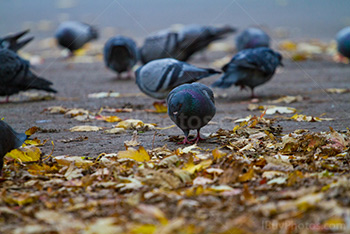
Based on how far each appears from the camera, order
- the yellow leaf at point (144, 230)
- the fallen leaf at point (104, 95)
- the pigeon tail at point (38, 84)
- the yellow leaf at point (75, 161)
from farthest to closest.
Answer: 1. the fallen leaf at point (104, 95)
2. the pigeon tail at point (38, 84)
3. the yellow leaf at point (75, 161)
4. the yellow leaf at point (144, 230)

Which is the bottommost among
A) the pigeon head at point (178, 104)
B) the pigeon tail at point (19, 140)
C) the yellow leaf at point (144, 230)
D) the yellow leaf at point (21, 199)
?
the yellow leaf at point (21, 199)

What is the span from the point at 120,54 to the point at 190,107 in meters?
4.58

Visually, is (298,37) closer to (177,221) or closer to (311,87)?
(311,87)

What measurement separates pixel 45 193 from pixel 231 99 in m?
3.90

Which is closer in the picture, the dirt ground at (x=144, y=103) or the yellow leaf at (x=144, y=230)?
the yellow leaf at (x=144, y=230)

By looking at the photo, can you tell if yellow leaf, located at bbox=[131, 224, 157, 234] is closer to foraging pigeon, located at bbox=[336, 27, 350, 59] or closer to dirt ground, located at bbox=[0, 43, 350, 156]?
dirt ground, located at bbox=[0, 43, 350, 156]

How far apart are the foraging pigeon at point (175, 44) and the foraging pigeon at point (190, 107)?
4313mm

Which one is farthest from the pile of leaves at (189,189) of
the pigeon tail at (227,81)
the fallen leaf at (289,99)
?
the pigeon tail at (227,81)

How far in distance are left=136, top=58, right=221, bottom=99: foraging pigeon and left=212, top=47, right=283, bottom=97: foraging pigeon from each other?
624mm

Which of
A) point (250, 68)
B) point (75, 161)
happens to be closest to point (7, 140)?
point (75, 161)

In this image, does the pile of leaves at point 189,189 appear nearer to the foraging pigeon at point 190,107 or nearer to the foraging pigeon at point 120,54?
the foraging pigeon at point 190,107

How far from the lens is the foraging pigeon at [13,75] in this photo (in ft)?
19.3

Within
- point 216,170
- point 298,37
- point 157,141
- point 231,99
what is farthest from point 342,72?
point 216,170

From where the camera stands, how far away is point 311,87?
22.5ft
